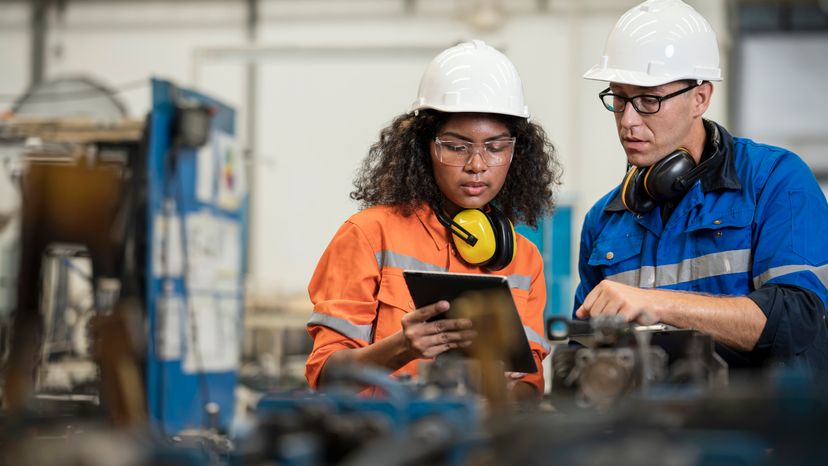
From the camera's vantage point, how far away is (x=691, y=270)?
206cm

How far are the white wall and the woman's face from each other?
5.38m

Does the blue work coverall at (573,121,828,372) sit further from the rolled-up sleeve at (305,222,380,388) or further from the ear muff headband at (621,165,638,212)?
the rolled-up sleeve at (305,222,380,388)

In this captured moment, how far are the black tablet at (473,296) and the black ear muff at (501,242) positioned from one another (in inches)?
12.9

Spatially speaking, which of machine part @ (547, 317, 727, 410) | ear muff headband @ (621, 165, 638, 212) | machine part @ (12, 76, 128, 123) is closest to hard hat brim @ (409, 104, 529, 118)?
ear muff headband @ (621, 165, 638, 212)

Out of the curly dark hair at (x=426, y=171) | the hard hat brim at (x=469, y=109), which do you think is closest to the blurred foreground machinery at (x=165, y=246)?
the curly dark hair at (x=426, y=171)

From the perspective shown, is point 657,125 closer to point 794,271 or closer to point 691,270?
point 691,270

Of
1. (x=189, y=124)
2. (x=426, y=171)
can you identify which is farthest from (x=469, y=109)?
(x=189, y=124)

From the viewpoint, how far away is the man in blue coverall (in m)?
1.80

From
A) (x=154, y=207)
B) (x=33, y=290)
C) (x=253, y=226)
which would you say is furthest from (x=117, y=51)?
(x=33, y=290)

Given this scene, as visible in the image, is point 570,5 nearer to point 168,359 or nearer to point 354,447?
point 168,359

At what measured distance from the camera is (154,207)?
13.8ft

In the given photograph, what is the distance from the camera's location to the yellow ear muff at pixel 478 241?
1.99 meters

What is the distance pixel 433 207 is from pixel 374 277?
0.78ft

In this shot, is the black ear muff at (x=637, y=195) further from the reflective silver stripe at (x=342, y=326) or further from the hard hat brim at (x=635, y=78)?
the reflective silver stripe at (x=342, y=326)
